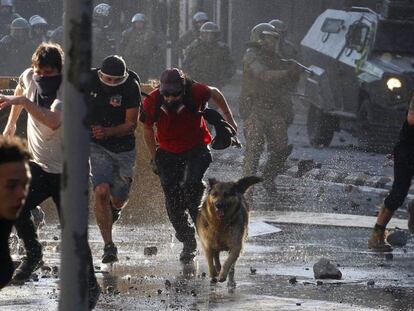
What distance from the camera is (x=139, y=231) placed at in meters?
13.7

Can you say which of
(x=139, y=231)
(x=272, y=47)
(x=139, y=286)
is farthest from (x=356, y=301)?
(x=272, y=47)

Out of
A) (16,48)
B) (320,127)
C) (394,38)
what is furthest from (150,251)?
(16,48)

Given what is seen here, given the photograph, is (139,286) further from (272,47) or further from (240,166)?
(240,166)

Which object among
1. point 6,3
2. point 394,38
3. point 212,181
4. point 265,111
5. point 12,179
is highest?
point 12,179

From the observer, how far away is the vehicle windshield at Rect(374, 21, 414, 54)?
832 inches

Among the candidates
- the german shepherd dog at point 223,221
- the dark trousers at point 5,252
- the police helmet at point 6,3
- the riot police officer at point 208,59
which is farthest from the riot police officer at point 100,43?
the dark trousers at point 5,252

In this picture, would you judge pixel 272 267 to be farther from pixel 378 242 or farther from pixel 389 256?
pixel 378 242

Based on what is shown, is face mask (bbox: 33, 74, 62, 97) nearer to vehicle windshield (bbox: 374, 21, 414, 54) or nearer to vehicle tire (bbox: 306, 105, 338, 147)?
vehicle windshield (bbox: 374, 21, 414, 54)

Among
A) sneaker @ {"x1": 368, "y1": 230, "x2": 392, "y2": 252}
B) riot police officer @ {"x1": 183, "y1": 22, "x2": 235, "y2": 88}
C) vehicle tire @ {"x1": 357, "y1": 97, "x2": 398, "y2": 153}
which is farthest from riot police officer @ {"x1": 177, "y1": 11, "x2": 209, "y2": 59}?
sneaker @ {"x1": 368, "y1": 230, "x2": 392, "y2": 252}

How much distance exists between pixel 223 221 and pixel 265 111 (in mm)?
6748

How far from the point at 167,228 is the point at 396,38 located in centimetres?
806

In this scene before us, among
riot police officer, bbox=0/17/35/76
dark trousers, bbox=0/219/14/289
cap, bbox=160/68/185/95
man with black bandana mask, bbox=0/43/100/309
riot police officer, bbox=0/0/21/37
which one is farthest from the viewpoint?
riot police officer, bbox=0/0/21/37

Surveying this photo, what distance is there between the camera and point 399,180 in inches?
493

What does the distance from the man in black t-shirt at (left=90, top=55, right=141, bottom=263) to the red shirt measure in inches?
15.6
